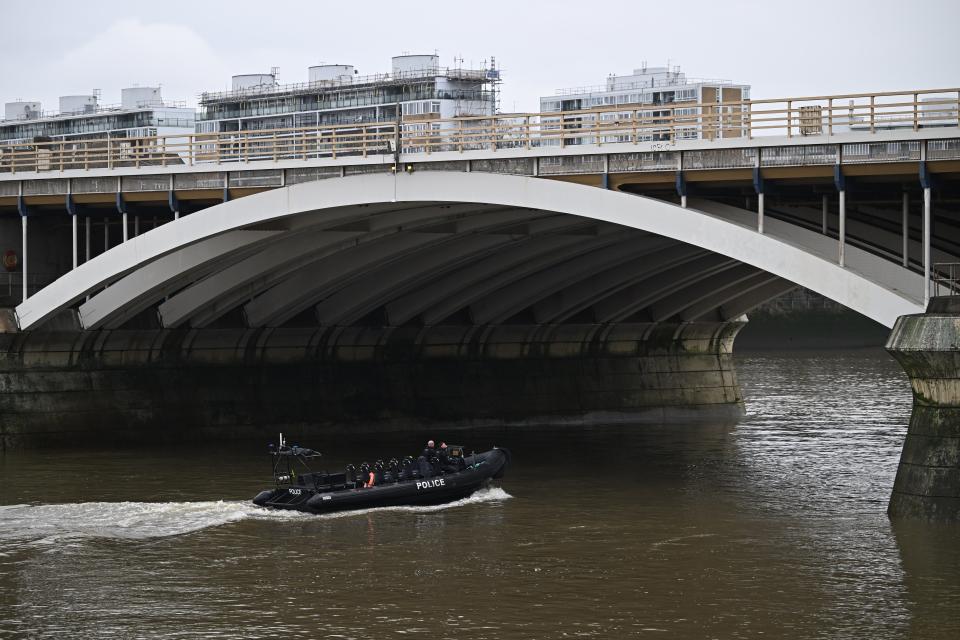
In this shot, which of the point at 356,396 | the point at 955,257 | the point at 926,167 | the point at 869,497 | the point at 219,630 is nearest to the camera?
the point at 219,630

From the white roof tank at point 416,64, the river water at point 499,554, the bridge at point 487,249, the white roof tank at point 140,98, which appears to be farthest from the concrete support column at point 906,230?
the white roof tank at point 140,98

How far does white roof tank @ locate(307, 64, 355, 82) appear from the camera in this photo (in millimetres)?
108125

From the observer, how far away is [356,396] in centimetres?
4747

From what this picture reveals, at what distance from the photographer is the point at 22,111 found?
Answer: 422ft

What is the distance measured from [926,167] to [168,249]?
19.6 m

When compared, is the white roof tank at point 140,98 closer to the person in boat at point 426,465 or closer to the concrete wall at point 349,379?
the concrete wall at point 349,379

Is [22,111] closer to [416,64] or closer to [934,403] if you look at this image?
[416,64]

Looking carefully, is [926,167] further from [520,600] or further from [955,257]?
[520,600]

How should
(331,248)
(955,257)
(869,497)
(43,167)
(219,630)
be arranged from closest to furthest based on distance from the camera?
1. (219,630)
2. (955,257)
3. (869,497)
4. (331,248)
5. (43,167)

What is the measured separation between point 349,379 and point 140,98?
7939 cm

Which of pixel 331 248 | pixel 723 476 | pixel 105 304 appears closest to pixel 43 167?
pixel 105 304

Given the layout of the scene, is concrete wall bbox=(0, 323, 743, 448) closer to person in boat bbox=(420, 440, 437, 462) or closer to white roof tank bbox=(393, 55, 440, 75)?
person in boat bbox=(420, 440, 437, 462)

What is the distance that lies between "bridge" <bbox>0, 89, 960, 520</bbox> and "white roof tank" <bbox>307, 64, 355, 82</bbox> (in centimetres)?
5850

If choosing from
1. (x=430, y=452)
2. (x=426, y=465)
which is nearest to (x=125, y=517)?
(x=426, y=465)
